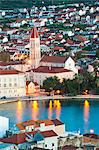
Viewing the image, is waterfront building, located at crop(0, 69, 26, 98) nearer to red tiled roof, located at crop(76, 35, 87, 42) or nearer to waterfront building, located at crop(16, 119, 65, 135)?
waterfront building, located at crop(16, 119, 65, 135)

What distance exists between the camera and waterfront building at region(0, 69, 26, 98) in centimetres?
2220

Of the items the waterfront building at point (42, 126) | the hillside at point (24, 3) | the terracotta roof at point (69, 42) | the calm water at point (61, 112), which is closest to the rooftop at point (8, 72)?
the calm water at point (61, 112)

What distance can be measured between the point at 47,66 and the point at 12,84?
2364 mm

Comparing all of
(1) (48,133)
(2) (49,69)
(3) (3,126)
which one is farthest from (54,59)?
(1) (48,133)

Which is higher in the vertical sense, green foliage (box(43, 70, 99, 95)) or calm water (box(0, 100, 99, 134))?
green foliage (box(43, 70, 99, 95))

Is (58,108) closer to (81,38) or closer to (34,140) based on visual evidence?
(34,140)

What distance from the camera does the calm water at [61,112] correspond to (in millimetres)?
17297

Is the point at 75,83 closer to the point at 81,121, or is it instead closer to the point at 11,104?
the point at 11,104

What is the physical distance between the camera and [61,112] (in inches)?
756

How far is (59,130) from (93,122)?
3.67 m

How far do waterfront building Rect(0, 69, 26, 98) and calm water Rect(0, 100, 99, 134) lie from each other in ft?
3.76

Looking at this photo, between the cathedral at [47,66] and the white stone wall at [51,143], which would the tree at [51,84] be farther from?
the white stone wall at [51,143]

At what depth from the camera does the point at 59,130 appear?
1396cm

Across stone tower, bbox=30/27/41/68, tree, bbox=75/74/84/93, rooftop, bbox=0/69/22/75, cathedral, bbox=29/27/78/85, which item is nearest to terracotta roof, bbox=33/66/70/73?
cathedral, bbox=29/27/78/85
